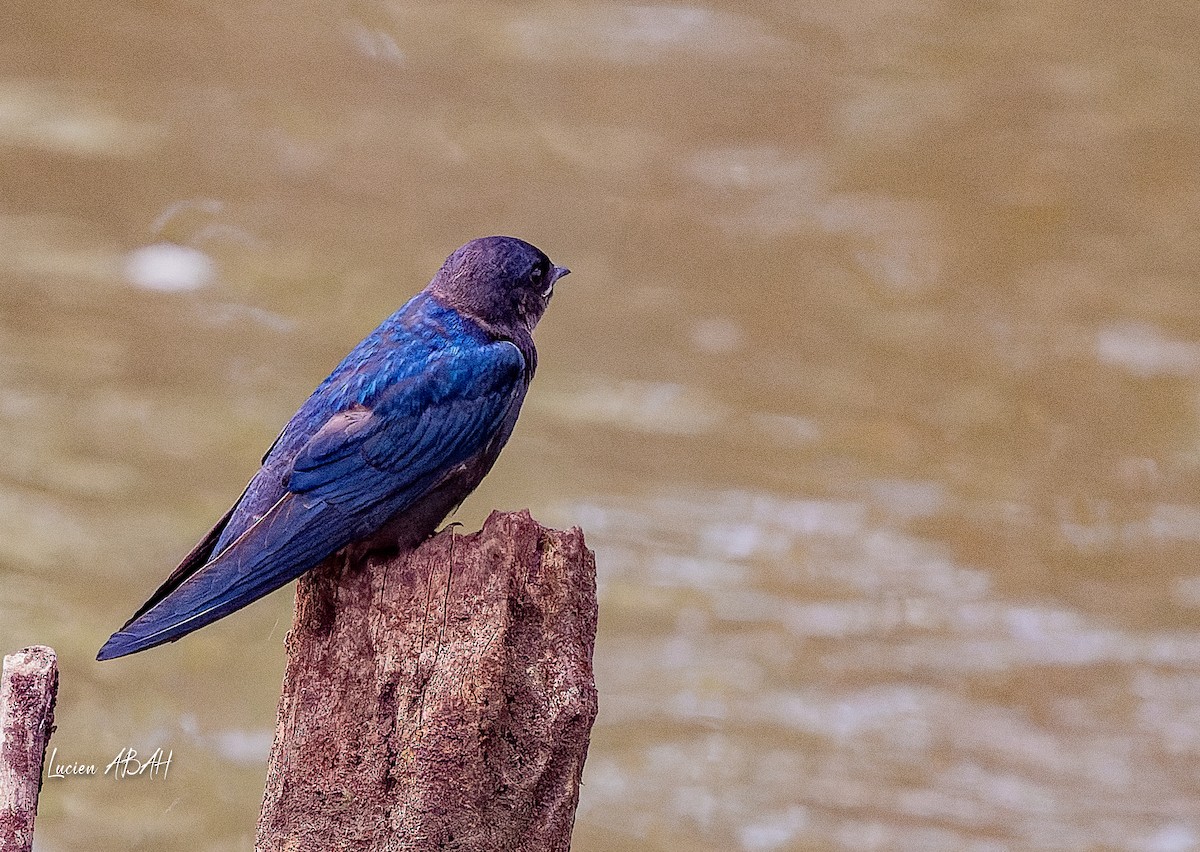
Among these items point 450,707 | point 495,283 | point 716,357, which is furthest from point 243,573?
point 716,357

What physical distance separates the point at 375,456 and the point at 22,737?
3.68ft

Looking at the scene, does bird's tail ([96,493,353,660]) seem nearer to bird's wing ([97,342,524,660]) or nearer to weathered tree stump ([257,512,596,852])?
bird's wing ([97,342,524,660])

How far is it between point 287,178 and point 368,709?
3.63m

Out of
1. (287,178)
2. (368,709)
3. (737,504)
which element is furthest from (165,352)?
(368,709)

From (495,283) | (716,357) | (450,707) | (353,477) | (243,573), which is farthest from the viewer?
(716,357)

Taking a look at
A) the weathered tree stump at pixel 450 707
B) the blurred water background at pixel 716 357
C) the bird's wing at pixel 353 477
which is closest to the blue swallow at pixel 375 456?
the bird's wing at pixel 353 477

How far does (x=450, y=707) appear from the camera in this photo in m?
2.67

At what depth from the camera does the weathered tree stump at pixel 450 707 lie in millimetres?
2662

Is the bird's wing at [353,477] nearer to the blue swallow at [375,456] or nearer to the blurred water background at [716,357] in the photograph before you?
the blue swallow at [375,456]

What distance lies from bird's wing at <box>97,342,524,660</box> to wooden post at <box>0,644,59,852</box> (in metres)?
0.60

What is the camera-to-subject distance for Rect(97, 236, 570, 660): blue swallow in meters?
3.04

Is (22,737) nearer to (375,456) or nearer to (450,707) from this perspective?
(450,707)

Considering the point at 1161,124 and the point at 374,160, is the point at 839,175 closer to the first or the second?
the point at 1161,124

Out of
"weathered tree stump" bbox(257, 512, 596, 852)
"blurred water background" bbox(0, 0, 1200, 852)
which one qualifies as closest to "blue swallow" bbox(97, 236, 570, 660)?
"weathered tree stump" bbox(257, 512, 596, 852)
